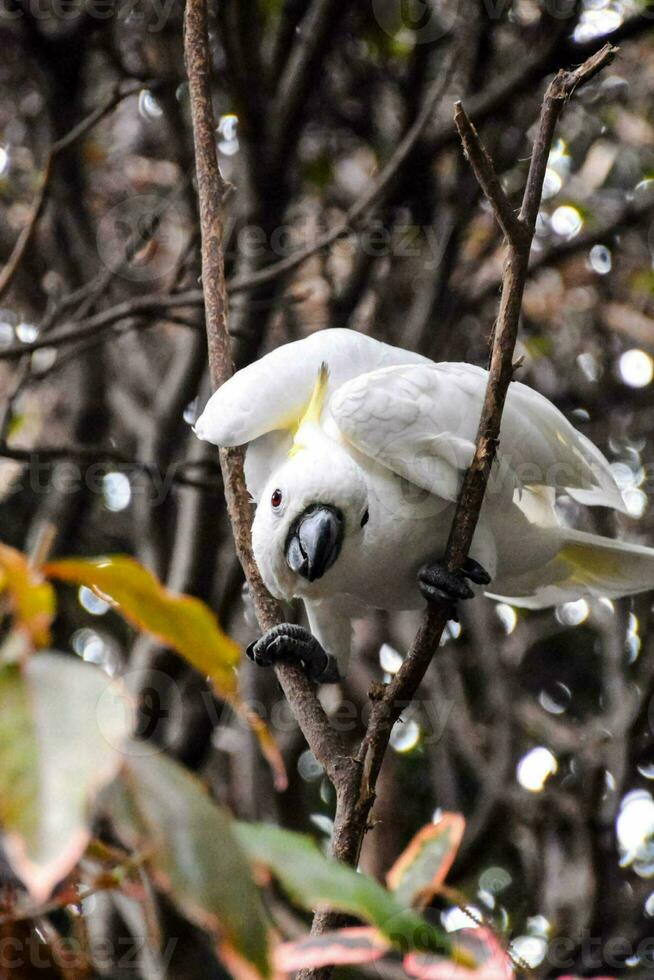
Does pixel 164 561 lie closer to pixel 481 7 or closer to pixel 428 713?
pixel 428 713

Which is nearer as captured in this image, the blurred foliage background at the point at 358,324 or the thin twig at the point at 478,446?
the thin twig at the point at 478,446

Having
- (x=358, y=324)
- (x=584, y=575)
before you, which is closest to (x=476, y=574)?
(x=584, y=575)

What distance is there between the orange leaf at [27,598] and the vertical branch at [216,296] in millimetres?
1345

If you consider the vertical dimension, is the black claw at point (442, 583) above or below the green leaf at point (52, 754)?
below

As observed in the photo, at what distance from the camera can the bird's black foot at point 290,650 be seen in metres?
2.34

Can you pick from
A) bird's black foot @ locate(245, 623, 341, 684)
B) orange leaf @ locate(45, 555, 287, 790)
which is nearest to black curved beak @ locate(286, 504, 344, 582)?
bird's black foot @ locate(245, 623, 341, 684)

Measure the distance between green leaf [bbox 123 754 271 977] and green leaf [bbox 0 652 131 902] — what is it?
0.15 ft

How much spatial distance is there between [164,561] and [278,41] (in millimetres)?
1962

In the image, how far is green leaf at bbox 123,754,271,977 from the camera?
67cm

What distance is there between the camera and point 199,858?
685mm

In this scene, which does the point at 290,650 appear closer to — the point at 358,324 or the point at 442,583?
the point at 442,583

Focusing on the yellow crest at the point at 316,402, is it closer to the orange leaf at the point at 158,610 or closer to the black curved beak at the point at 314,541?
the black curved beak at the point at 314,541

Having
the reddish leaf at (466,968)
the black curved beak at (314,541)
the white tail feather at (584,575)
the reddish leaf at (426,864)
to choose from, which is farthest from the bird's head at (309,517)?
the reddish leaf at (466,968)

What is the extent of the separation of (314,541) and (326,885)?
57.6 inches
